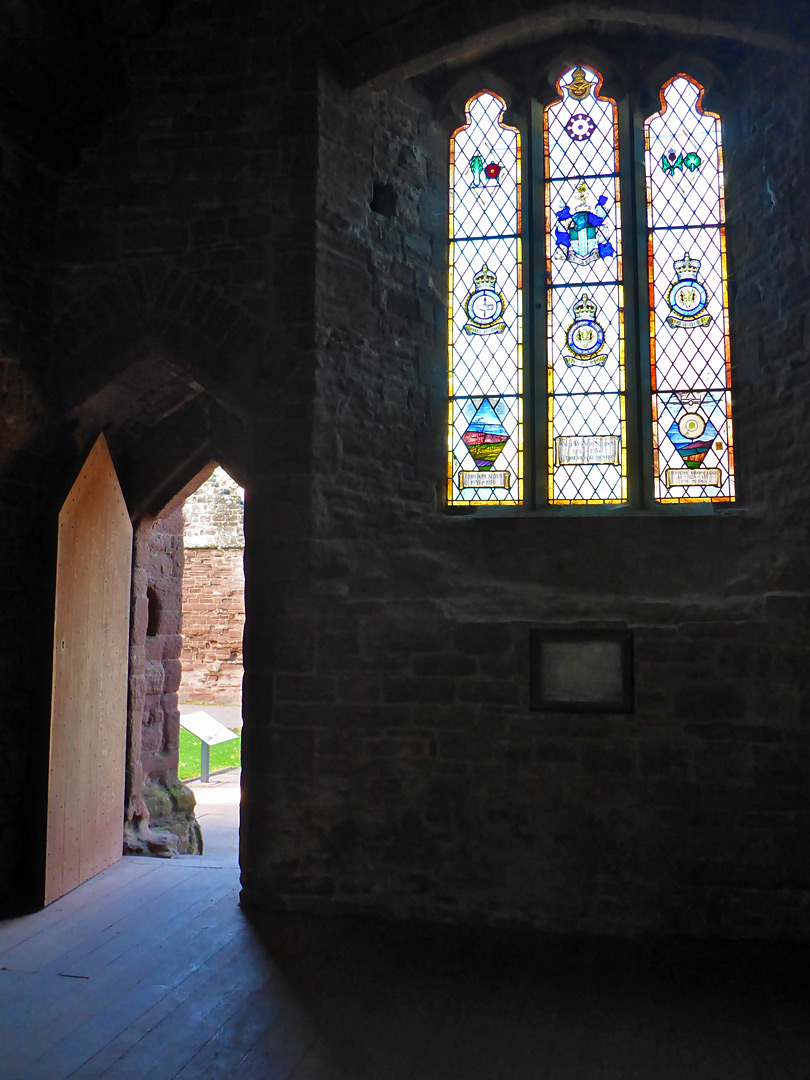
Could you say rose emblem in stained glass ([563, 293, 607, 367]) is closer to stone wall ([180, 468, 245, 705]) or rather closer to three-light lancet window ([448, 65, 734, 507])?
three-light lancet window ([448, 65, 734, 507])

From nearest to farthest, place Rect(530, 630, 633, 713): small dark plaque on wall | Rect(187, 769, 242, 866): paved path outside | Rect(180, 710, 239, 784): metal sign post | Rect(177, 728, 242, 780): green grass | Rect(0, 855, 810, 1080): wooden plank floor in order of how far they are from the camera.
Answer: Rect(0, 855, 810, 1080): wooden plank floor
Rect(530, 630, 633, 713): small dark plaque on wall
Rect(187, 769, 242, 866): paved path outside
Rect(180, 710, 239, 784): metal sign post
Rect(177, 728, 242, 780): green grass

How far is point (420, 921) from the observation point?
Result: 14.4 ft

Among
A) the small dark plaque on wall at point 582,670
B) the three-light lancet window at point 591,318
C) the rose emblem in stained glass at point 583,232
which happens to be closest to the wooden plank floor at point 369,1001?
the small dark plaque on wall at point 582,670

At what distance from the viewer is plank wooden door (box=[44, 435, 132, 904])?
4746mm

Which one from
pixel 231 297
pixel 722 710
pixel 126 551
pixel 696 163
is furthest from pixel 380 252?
pixel 722 710

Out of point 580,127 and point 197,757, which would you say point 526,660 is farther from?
point 197,757

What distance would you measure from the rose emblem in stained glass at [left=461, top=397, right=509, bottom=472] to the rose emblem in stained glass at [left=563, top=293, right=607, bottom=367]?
1.76 ft

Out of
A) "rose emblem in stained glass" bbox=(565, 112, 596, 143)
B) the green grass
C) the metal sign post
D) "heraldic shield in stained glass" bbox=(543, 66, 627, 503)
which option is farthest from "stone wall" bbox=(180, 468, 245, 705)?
"rose emblem in stained glass" bbox=(565, 112, 596, 143)

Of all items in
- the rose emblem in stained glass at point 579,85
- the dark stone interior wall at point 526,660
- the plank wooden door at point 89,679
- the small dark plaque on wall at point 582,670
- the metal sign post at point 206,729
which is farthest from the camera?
the metal sign post at point 206,729

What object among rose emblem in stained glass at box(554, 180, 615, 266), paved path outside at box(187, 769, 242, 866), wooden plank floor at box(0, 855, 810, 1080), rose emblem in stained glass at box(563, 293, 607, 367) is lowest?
paved path outside at box(187, 769, 242, 866)

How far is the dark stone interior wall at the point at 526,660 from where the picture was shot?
426cm

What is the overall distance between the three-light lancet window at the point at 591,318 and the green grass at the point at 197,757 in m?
6.93

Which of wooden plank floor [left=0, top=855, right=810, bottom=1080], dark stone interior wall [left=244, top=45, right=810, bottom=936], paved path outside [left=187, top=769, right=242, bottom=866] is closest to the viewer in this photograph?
wooden plank floor [left=0, top=855, right=810, bottom=1080]

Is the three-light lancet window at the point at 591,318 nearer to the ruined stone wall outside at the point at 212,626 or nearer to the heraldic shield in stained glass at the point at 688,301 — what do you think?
the heraldic shield in stained glass at the point at 688,301
